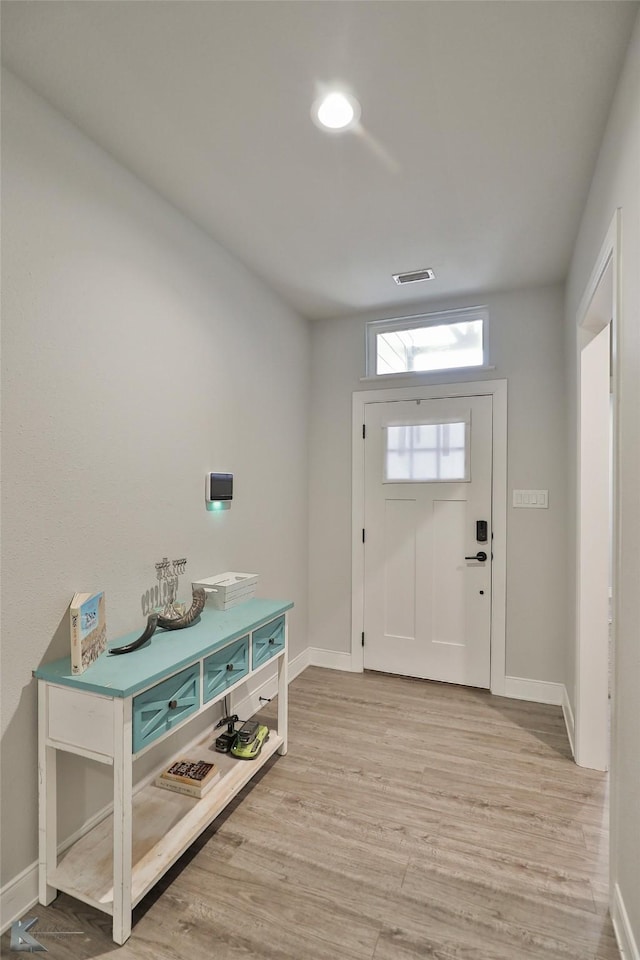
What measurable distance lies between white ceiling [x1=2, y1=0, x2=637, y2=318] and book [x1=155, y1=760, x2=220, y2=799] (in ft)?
8.15

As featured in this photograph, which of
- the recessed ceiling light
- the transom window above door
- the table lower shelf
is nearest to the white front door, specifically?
the transom window above door

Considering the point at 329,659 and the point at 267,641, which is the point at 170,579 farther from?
the point at 329,659

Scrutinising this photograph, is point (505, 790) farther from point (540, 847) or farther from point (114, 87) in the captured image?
point (114, 87)

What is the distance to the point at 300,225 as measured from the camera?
2451 mm

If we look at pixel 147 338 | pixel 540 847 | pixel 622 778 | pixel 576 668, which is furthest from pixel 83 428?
pixel 576 668

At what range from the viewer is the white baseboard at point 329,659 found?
12.0 ft

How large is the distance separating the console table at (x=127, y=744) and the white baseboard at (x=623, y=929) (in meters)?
1.34

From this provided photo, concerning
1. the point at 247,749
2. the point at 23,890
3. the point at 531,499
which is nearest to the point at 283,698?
the point at 247,749

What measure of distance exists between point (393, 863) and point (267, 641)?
0.98 m

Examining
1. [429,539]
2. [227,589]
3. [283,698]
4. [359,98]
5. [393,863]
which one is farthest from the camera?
[429,539]

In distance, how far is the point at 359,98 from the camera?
164 cm

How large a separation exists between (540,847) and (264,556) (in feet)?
6.38

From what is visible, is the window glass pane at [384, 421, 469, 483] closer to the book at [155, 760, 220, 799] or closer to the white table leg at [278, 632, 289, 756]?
the white table leg at [278, 632, 289, 756]

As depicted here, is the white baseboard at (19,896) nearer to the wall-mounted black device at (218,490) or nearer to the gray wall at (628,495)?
the wall-mounted black device at (218,490)
